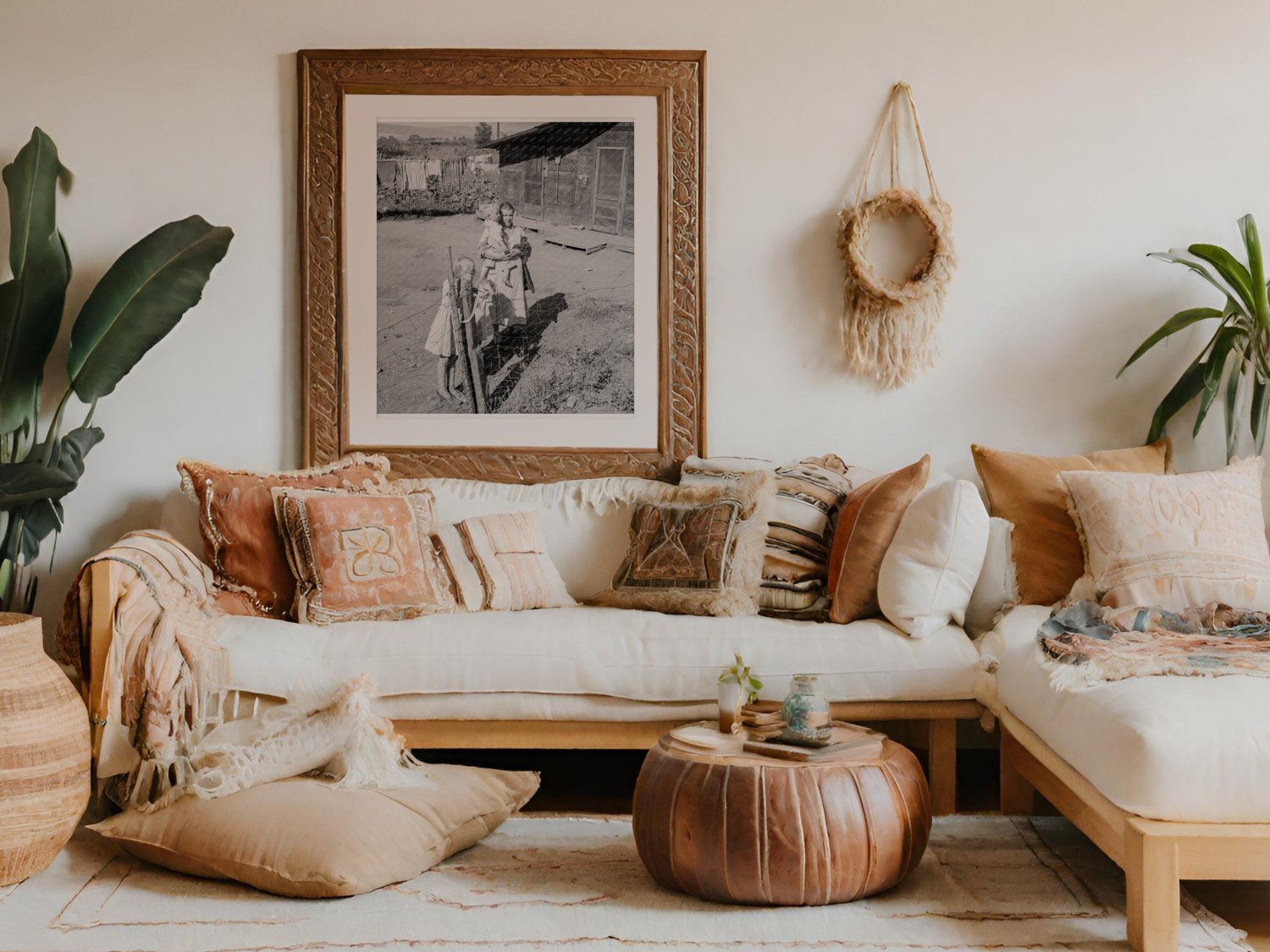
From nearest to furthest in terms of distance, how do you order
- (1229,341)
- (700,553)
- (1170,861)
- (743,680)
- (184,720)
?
(1170,861) → (743,680) → (184,720) → (700,553) → (1229,341)

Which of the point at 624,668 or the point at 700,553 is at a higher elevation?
the point at 700,553

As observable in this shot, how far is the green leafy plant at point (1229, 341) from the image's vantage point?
336 centimetres

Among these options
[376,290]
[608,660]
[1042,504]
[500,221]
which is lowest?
[608,660]

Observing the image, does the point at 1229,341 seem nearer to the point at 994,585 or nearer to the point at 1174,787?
the point at 994,585

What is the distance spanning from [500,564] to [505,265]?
1.03 m

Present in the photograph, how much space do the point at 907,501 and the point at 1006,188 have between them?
4.09ft

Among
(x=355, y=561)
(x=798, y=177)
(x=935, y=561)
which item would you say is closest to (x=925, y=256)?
(x=798, y=177)

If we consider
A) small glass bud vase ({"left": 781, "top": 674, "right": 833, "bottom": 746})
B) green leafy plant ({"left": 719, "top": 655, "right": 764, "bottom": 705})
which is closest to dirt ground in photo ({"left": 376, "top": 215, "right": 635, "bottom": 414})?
green leafy plant ({"left": 719, "top": 655, "right": 764, "bottom": 705})

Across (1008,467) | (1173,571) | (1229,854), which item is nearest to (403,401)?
(1008,467)

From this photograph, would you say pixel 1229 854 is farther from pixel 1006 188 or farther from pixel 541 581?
pixel 1006 188

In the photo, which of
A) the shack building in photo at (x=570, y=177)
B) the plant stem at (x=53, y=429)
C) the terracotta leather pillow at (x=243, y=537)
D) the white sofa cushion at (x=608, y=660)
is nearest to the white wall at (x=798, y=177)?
the plant stem at (x=53, y=429)

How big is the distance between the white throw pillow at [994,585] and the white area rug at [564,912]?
31.8 inches

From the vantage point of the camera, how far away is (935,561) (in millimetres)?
2986

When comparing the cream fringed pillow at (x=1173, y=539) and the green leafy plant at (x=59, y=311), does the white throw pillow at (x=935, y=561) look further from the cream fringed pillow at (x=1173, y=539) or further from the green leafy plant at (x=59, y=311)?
the green leafy plant at (x=59, y=311)
